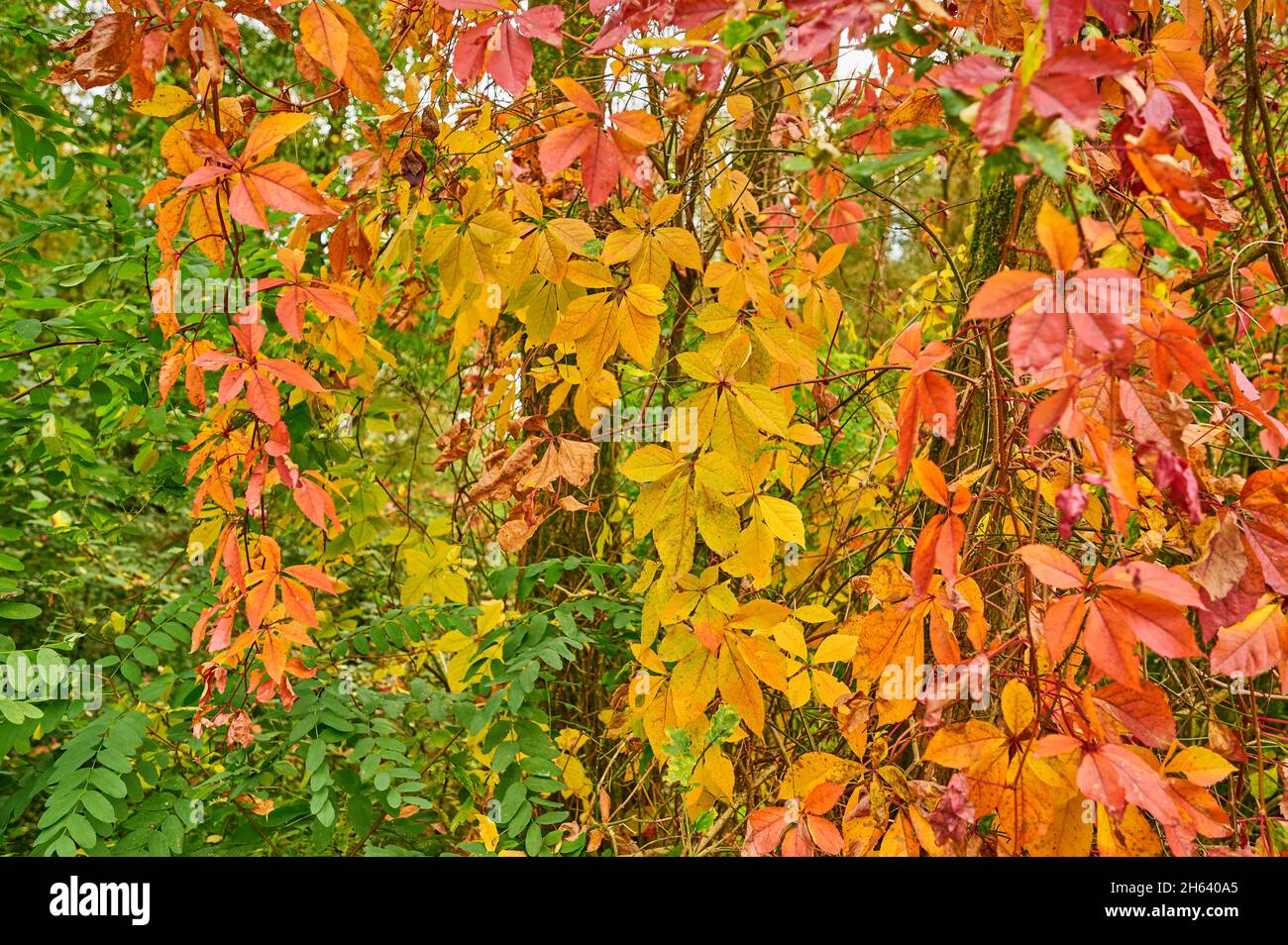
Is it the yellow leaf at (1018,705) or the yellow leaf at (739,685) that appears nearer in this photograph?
the yellow leaf at (1018,705)

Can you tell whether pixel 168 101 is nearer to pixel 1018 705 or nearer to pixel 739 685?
pixel 739 685

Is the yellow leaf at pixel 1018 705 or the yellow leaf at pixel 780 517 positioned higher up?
the yellow leaf at pixel 780 517

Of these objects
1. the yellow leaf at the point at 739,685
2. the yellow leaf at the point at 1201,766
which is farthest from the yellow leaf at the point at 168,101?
the yellow leaf at the point at 1201,766

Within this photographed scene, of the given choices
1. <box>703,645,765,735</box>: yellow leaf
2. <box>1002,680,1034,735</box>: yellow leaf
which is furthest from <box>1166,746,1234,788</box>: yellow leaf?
<box>703,645,765,735</box>: yellow leaf

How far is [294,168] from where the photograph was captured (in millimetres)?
1095

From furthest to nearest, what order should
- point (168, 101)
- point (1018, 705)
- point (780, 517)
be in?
point (780, 517) → point (168, 101) → point (1018, 705)

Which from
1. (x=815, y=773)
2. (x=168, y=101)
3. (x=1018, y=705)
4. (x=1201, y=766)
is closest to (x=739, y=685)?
(x=815, y=773)

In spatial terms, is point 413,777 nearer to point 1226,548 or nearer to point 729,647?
point 729,647

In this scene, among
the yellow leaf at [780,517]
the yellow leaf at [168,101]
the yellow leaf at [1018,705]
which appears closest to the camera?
the yellow leaf at [1018,705]

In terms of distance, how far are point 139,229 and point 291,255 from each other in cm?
89

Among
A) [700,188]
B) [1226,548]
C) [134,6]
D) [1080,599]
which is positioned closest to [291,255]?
[134,6]

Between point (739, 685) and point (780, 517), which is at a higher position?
point (780, 517)

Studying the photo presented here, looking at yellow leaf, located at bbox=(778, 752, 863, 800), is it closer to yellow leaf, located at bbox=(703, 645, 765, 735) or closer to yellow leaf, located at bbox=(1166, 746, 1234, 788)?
yellow leaf, located at bbox=(703, 645, 765, 735)

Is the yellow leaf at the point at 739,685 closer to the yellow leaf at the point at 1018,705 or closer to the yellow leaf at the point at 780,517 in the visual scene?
the yellow leaf at the point at 780,517
